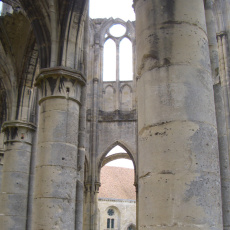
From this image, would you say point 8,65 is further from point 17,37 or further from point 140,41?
point 140,41

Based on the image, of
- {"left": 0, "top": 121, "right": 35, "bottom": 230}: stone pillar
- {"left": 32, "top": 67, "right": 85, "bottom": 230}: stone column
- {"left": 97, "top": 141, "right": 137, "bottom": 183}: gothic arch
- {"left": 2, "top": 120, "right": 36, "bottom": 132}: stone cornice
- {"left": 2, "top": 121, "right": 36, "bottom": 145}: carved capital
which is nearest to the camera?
{"left": 32, "top": 67, "right": 85, "bottom": 230}: stone column

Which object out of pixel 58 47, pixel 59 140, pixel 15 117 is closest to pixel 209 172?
pixel 59 140

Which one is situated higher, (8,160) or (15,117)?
(15,117)

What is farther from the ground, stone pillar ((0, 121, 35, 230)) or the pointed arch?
the pointed arch

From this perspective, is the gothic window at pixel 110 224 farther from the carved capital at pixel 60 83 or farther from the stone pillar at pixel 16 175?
the carved capital at pixel 60 83

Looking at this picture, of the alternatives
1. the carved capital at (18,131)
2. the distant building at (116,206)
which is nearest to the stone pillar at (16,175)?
the carved capital at (18,131)

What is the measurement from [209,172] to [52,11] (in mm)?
5518

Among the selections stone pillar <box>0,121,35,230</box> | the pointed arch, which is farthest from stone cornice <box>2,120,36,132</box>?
the pointed arch

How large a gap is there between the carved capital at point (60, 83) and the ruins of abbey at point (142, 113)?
0.06 ft

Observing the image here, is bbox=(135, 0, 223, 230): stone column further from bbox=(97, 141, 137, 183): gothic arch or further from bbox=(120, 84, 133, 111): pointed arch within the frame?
bbox=(120, 84, 133, 111): pointed arch

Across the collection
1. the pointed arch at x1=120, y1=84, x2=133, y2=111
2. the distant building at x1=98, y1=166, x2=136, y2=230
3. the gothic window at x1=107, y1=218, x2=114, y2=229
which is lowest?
the gothic window at x1=107, y1=218, x2=114, y2=229

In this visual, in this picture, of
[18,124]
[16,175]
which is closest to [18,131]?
[18,124]

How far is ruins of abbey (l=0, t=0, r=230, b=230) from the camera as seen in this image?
258 centimetres

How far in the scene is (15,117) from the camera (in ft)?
31.8
